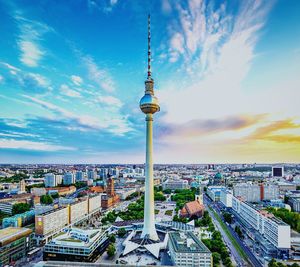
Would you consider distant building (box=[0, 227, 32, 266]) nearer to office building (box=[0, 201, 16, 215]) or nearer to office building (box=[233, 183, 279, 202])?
office building (box=[0, 201, 16, 215])

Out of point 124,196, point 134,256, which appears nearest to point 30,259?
point 134,256

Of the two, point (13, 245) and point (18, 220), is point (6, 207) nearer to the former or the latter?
point (18, 220)

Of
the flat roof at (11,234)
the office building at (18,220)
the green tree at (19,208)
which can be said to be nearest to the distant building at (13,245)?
the flat roof at (11,234)

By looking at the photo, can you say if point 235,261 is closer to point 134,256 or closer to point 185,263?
point 185,263

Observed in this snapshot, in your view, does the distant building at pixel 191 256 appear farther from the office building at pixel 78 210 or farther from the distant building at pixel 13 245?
the office building at pixel 78 210

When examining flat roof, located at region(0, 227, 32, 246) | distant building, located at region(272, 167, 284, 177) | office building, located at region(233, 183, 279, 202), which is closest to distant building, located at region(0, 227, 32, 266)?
flat roof, located at region(0, 227, 32, 246)

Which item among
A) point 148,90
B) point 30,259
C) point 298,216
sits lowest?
point 30,259

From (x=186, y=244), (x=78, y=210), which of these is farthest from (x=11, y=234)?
(x=78, y=210)

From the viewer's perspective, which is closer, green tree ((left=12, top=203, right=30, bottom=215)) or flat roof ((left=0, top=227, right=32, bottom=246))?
flat roof ((left=0, top=227, right=32, bottom=246))
